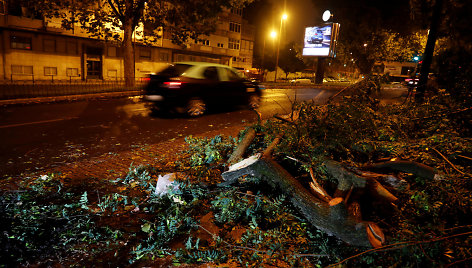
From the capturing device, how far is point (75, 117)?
337 inches

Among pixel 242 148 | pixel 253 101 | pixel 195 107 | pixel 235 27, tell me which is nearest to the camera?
pixel 242 148

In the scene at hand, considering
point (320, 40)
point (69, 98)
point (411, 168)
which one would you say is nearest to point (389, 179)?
point (411, 168)

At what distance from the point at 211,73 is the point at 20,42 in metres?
22.5

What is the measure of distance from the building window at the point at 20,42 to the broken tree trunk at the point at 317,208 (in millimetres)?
27212

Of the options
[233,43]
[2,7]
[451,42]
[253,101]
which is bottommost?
[253,101]

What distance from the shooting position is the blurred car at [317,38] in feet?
107

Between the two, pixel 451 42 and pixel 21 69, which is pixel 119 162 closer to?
pixel 451 42

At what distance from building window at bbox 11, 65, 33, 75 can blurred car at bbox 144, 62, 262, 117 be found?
20792 millimetres

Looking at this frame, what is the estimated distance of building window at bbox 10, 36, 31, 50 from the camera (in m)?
22.3

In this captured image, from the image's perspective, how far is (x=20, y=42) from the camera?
2269 cm

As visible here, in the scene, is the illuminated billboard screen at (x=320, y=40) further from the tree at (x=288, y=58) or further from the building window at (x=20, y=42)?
the building window at (x=20, y=42)

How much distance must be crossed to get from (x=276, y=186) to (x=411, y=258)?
5.15 feet

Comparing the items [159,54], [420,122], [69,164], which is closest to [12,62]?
[159,54]

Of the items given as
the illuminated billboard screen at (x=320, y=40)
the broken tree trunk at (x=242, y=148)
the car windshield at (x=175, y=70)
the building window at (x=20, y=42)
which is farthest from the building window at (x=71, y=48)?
the broken tree trunk at (x=242, y=148)
